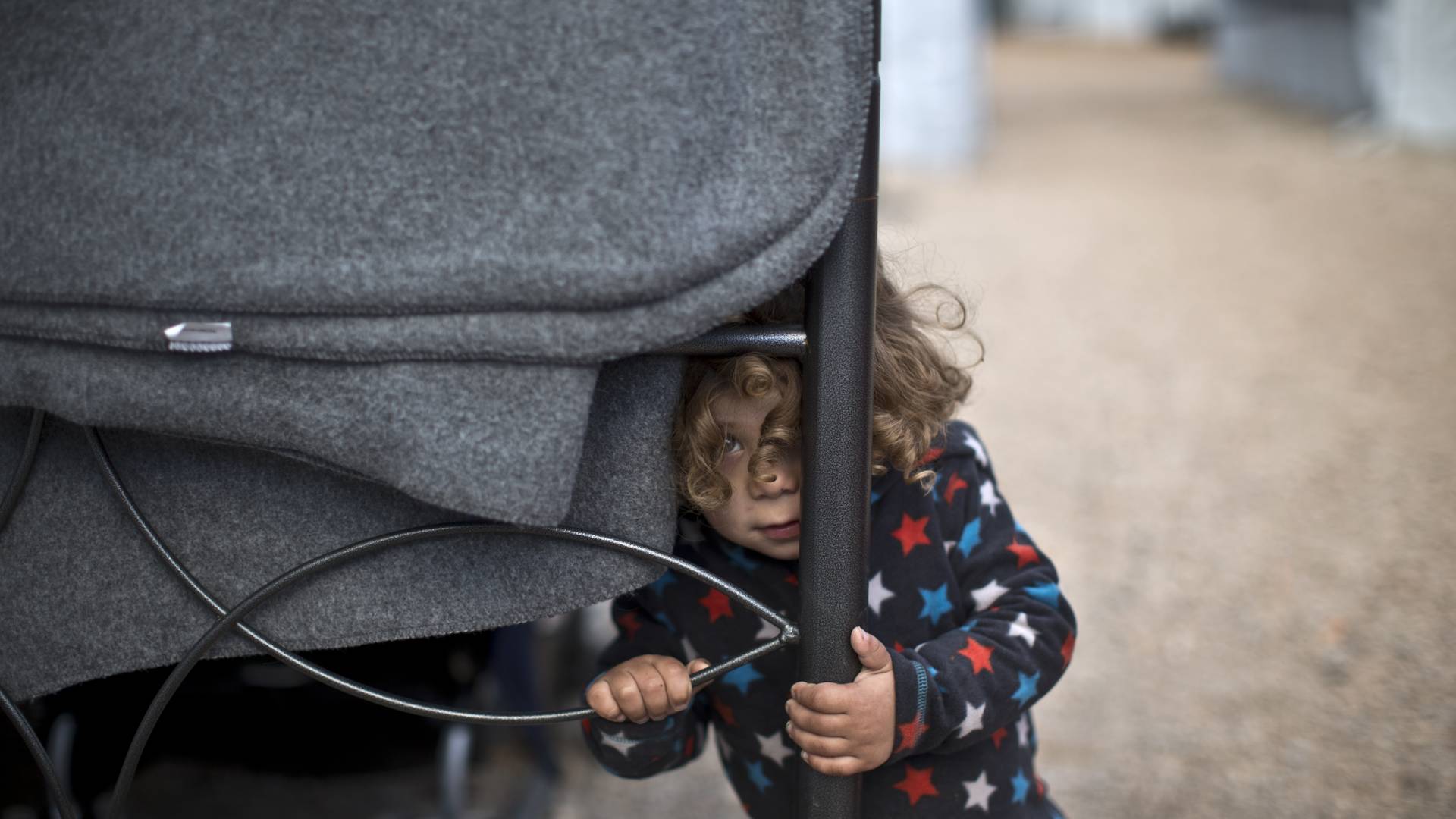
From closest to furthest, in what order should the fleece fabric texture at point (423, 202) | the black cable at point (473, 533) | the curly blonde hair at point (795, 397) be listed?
the fleece fabric texture at point (423, 202), the black cable at point (473, 533), the curly blonde hair at point (795, 397)

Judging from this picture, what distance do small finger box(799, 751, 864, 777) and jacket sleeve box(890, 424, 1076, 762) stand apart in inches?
1.4

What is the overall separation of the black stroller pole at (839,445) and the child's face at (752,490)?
120 millimetres

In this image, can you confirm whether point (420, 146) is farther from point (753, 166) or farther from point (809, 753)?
point (809, 753)

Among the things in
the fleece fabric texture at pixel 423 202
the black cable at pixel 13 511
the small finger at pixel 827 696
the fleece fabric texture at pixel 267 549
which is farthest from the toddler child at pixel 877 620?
the black cable at pixel 13 511

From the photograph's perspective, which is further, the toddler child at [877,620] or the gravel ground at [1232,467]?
the gravel ground at [1232,467]

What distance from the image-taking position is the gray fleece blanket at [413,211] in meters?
0.76

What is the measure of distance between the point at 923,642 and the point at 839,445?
31 cm

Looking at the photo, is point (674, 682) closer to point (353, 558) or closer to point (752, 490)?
point (752, 490)

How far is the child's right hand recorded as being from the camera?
1.01 metres

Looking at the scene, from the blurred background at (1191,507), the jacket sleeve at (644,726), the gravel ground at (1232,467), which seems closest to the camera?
the jacket sleeve at (644,726)

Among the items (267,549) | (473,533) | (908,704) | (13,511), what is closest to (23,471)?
(13,511)

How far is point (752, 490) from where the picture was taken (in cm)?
104

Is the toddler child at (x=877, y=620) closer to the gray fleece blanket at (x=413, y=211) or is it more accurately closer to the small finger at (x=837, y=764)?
the small finger at (x=837, y=764)

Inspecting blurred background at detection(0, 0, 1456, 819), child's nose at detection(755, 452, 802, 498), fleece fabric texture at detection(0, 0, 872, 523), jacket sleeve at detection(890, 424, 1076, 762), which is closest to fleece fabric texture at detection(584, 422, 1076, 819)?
jacket sleeve at detection(890, 424, 1076, 762)
